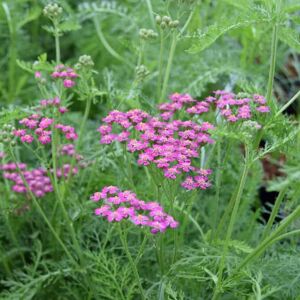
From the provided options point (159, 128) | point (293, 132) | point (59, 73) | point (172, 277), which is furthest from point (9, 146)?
point (293, 132)

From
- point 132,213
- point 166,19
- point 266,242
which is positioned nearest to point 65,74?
point 166,19

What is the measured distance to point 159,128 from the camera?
1.78 m

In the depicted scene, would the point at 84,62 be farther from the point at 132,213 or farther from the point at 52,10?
the point at 132,213

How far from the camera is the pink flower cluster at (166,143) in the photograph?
5.20 feet

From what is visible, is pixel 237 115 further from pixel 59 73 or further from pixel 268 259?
pixel 59 73

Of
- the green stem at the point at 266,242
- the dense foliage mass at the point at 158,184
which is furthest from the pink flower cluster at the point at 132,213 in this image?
the green stem at the point at 266,242

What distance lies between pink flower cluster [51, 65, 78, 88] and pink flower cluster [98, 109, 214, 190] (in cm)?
24

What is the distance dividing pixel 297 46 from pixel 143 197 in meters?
0.77

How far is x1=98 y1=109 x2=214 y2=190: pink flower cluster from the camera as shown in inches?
62.4

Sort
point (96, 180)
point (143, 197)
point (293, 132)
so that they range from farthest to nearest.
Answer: point (96, 180) < point (143, 197) < point (293, 132)

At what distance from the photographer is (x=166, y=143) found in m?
1.66

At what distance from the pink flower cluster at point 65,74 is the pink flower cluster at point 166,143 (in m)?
0.24

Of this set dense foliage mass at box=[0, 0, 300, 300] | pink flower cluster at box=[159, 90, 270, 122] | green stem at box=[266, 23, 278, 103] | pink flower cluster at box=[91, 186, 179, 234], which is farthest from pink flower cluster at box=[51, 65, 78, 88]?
green stem at box=[266, 23, 278, 103]

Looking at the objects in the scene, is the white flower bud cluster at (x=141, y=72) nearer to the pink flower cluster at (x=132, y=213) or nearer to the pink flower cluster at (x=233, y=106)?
the pink flower cluster at (x=233, y=106)
